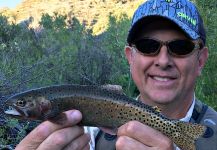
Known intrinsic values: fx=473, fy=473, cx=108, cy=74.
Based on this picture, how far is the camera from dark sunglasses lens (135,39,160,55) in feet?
11.2

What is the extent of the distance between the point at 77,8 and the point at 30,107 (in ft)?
128

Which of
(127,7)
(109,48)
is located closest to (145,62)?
(109,48)

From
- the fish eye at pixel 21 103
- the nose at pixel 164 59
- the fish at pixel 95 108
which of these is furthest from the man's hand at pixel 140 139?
the nose at pixel 164 59

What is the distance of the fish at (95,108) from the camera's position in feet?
8.46

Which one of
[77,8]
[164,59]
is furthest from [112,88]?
[77,8]

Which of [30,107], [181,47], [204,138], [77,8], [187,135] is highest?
[181,47]

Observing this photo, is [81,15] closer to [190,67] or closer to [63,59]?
[63,59]

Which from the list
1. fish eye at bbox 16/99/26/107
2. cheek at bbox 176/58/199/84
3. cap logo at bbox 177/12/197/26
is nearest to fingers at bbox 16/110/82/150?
fish eye at bbox 16/99/26/107

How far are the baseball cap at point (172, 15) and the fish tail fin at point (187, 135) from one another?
825mm

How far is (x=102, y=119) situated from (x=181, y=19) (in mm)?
1107

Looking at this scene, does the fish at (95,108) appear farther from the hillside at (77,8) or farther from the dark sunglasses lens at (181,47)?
the hillside at (77,8)

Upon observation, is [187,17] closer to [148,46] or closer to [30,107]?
[148,46]

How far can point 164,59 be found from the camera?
133 inches

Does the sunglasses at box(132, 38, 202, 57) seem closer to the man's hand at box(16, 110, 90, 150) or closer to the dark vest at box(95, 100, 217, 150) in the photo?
the dark vest at box(95, 100, 217, 150)
